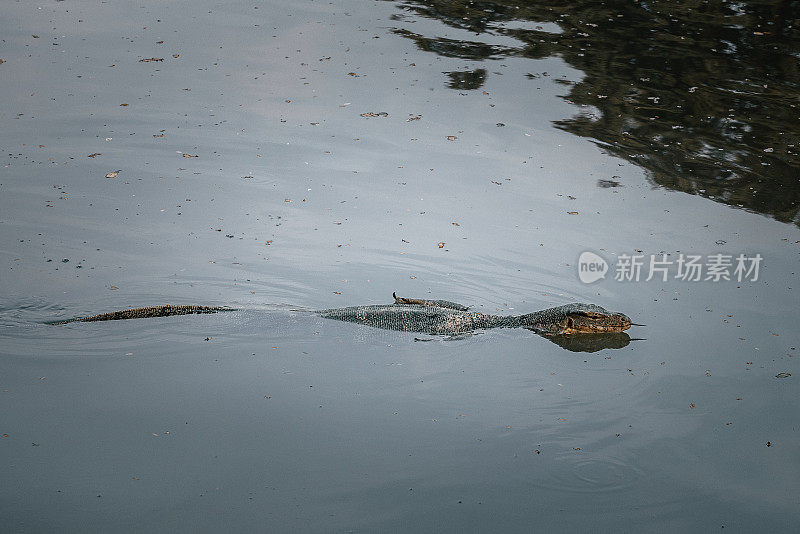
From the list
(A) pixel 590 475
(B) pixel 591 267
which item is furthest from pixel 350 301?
(A) pixel 590 475

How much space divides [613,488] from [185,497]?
2344 millimetres

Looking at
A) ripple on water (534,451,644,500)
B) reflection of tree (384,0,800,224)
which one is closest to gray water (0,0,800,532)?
ripple on water (534,451,644,500)

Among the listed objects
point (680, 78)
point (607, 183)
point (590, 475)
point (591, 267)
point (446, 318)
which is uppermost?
point (680, 78)

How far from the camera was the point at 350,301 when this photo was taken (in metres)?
6.48

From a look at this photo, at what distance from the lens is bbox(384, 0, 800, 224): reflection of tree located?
9.23m

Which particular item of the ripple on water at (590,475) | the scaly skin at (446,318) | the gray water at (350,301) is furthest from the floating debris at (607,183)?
the ripple on water at (590,475)

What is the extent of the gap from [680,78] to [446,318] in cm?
690

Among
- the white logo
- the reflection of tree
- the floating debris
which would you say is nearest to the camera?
the white logo

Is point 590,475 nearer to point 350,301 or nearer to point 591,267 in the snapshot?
point 350,301

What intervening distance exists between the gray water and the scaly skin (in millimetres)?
102

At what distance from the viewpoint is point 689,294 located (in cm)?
681

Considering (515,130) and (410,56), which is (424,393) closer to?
(515,130)

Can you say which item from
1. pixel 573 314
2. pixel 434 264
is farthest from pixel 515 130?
pixel 573 314

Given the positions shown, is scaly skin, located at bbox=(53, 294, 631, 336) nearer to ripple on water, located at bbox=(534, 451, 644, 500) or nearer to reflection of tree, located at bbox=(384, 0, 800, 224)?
ripple on water, located at bbox=(534, 451, 644, 500)
